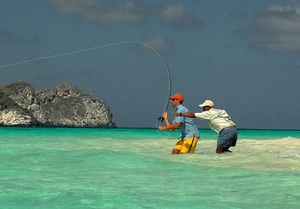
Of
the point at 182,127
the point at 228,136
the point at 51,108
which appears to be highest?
the point at 182,127

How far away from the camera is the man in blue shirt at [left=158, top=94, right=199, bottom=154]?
1234cm

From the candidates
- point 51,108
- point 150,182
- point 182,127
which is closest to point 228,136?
point 182,127

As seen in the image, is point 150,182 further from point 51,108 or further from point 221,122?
point 51,108

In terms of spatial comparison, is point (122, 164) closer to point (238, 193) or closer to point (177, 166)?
point (177, 166)

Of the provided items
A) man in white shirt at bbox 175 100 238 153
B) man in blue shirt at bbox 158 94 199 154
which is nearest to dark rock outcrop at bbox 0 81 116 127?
man in blue shirt at bbox 158 94 199 154

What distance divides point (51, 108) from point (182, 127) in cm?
12316

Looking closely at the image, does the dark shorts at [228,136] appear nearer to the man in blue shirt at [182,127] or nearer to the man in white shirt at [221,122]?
the man in white shirt at [221,122]

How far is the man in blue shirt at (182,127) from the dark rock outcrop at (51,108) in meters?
100

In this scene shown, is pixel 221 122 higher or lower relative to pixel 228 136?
higher

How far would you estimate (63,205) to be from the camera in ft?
21.5

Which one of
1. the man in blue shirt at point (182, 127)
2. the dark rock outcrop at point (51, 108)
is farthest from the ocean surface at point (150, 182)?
the dark rock outcrop at point (51, 108)

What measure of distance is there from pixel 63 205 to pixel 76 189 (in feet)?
3.93

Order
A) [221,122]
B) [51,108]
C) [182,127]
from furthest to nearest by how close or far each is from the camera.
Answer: [51,108]
[221,122]
[182,127]

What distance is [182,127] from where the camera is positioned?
12758 mm
